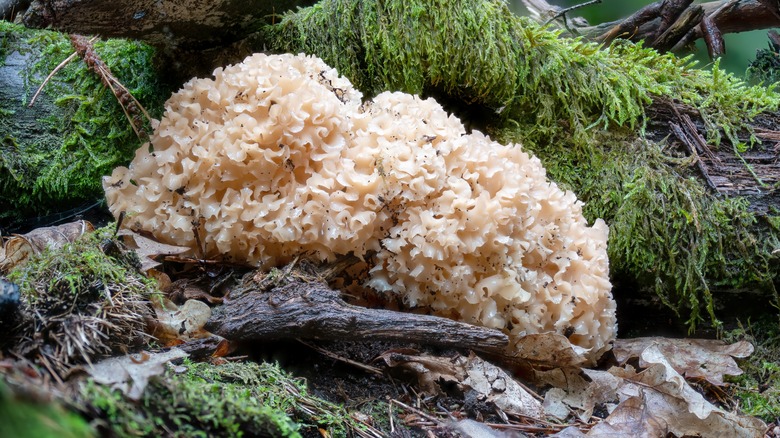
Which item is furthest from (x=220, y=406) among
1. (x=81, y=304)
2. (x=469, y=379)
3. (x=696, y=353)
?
(x=696, y=353)

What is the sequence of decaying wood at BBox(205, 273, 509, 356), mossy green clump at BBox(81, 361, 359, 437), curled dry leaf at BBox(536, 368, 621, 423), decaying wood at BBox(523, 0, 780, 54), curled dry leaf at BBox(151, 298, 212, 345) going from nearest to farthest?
mossy green clump at BBox(81, 361, 359, 437) → curled dry leaf at BBox(151, 298, 212, 345) → decaying wood at BBox(205, 273, 509, 356) → curled dry leaf at BBox(536, 368, 621, 423) → decaying wood at BBox(523, 0, 780, 54)

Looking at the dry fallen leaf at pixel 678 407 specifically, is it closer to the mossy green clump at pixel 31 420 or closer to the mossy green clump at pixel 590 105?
the mossy green clump at pixel 590 105

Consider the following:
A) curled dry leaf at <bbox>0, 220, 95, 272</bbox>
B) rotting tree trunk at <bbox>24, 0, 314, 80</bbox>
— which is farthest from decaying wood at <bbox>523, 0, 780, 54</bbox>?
curled dry leaf at <bbox>0, 220, 95, 272</bbox>

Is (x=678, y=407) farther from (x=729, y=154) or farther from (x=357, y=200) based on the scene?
(x=729, y=154)

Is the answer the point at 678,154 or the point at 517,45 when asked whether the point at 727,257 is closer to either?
the point at 678,154

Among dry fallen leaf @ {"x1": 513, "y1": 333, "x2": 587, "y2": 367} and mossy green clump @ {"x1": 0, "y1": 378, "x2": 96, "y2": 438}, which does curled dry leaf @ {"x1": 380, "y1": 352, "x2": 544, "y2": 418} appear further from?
mossy green clump @ {"x1": 0, "y1": 378, "x2": 96, "y2": 438}
